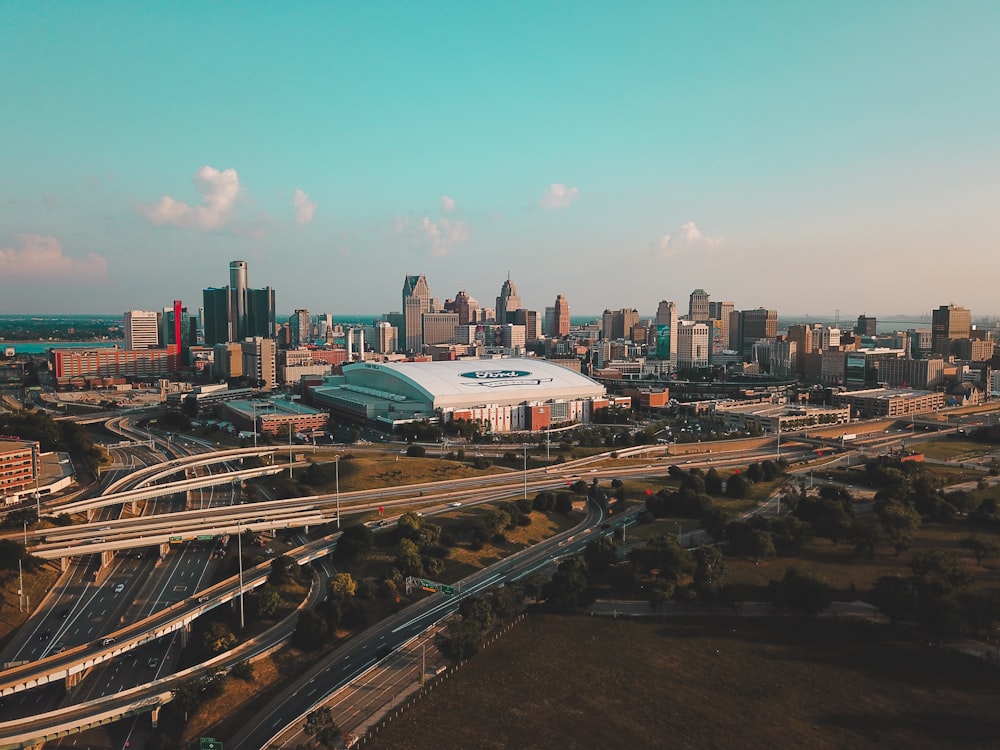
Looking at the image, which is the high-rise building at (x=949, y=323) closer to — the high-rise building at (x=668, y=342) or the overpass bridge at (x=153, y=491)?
the high-rise building at (x=668, y=342)

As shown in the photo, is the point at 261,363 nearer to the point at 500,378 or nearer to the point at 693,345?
the point at 500,378

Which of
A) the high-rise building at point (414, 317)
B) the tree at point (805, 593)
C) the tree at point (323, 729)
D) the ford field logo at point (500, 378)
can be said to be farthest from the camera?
the high-rise building at point (414, 317)

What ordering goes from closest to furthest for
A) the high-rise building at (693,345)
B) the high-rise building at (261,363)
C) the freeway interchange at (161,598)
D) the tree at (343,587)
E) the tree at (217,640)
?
the freeway interchange at (161,598)
the tree at (217,640)
the tree at (343,587)
the high-rise building at (261,363)
the high-rise building at (693,345)

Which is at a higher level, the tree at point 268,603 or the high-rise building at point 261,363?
the high-rise building at point 261,363

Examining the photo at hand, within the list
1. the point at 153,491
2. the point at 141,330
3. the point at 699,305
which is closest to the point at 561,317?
the point at 699,305

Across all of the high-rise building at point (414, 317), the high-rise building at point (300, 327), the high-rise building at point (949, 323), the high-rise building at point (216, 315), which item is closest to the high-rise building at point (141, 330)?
the high-rise building at point (216, 315)

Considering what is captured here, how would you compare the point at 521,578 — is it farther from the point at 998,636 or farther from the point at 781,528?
the point at 998,636

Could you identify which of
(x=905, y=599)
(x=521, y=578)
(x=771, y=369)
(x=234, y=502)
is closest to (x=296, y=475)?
(x=234, y=502)
